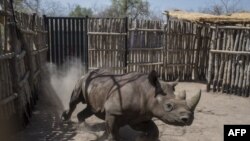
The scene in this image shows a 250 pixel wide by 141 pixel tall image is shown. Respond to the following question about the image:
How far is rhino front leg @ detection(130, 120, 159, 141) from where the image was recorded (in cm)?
593

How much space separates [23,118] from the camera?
276 inches

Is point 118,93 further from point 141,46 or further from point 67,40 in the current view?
point 67,40

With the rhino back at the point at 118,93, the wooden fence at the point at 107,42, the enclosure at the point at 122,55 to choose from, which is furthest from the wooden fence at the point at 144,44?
the rhino back at the point at 118,93

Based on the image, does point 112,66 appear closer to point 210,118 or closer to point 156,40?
point 156,40

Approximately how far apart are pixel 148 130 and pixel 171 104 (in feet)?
3.49

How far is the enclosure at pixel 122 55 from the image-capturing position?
674 centimetres

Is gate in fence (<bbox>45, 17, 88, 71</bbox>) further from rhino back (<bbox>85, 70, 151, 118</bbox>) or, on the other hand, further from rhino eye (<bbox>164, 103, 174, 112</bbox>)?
rhino eye (<bbox>164, 103, 174, 112</bbox>)

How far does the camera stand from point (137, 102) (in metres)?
5.69

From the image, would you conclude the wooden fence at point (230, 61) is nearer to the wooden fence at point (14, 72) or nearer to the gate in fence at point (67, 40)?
the gate in fence at point (67, 40)

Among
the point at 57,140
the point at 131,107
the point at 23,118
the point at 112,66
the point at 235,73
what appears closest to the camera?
the point at 131,107

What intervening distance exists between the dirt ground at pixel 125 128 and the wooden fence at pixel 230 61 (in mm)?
1071

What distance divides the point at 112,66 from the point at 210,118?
5.01 metres

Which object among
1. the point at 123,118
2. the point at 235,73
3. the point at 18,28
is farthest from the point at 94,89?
the point at 235,73

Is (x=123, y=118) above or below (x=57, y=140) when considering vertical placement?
above
